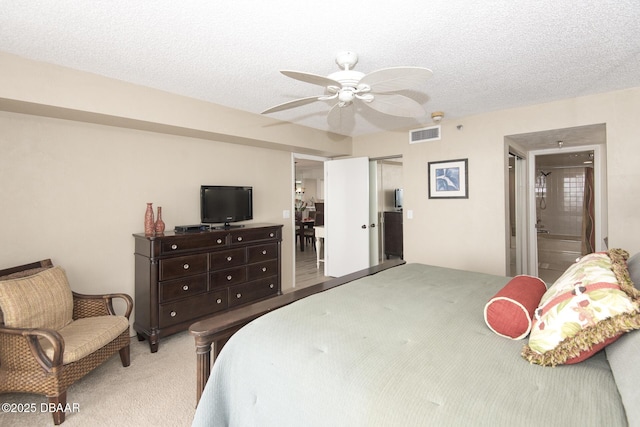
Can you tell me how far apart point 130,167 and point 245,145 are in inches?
55.6

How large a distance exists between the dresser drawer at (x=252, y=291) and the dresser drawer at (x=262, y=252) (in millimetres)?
261

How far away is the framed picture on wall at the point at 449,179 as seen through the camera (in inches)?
155

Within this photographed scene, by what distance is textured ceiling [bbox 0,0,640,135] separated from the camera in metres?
1.68

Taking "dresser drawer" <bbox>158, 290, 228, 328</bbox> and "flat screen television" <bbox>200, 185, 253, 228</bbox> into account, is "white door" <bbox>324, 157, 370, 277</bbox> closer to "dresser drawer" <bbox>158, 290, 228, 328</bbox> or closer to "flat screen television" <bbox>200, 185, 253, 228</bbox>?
"flat screen television" <bbox>200, 185, 253, 228</bbox>

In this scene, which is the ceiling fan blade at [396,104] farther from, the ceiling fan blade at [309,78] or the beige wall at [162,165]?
the beige wall at [162,165]

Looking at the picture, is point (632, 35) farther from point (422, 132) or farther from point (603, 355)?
point (422, 132)

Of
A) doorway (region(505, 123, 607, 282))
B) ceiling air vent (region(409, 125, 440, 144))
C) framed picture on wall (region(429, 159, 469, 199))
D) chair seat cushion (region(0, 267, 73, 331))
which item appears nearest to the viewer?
chair seat cushion (region(0, 267, 73, 331))

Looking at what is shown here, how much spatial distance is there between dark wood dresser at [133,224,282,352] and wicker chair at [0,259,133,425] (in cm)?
36

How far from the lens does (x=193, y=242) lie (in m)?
3.06

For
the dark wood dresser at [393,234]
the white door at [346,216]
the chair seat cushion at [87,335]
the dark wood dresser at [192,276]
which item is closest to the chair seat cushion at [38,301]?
the chair seat cushion at [87,335]

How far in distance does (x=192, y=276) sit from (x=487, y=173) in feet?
11.6

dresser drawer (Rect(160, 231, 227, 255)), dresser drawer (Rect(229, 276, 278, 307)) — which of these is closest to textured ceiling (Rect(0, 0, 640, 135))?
dresser drawer (Rect(160, 231, 227, 255))

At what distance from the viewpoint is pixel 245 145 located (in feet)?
13.5

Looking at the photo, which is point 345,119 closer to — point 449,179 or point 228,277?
point 449,179
